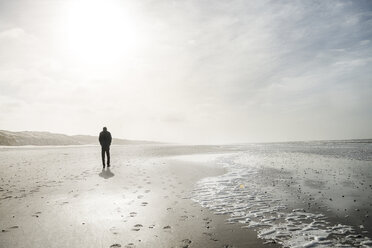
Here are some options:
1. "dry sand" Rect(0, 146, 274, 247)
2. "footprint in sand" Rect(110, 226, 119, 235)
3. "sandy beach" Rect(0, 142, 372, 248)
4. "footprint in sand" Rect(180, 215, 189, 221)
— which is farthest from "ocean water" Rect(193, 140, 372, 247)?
"footprint in sand" Rect(110, 226, 119, 235)

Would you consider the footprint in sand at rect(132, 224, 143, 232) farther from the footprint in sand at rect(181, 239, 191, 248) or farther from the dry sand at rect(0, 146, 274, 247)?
the footprint in sand at rect(181, 239, 191, 248)

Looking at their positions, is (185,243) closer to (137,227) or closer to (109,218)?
(137,227)

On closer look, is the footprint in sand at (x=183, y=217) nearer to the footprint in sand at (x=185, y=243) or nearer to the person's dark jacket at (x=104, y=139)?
the footprint in sand at (x=185, y=243)

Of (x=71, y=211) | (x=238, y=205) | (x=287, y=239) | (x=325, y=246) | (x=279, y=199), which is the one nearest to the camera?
(x=325, y=246)

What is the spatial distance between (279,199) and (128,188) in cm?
759

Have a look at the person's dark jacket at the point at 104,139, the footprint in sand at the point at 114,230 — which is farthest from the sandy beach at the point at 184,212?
the person's dark jacket at the point at 104,139

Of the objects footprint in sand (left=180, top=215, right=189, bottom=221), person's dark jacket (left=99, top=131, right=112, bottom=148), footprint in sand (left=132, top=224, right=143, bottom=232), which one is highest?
person's dark jacket (left=99, top=131, right=112, bottom=148)

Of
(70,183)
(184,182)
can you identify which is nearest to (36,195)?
(70,183)

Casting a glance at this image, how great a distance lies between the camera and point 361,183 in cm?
1375

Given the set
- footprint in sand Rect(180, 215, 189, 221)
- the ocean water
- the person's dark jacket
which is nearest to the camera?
the ocean water

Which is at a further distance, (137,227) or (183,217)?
(183,217)

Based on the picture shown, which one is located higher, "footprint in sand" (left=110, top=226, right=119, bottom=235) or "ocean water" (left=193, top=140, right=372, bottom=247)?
"footprint in sand" (left=110, top=226, right=119, bottom=235)

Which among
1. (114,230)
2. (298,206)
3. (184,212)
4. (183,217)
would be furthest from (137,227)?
(298,206)

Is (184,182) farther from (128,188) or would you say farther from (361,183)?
(361,183)
